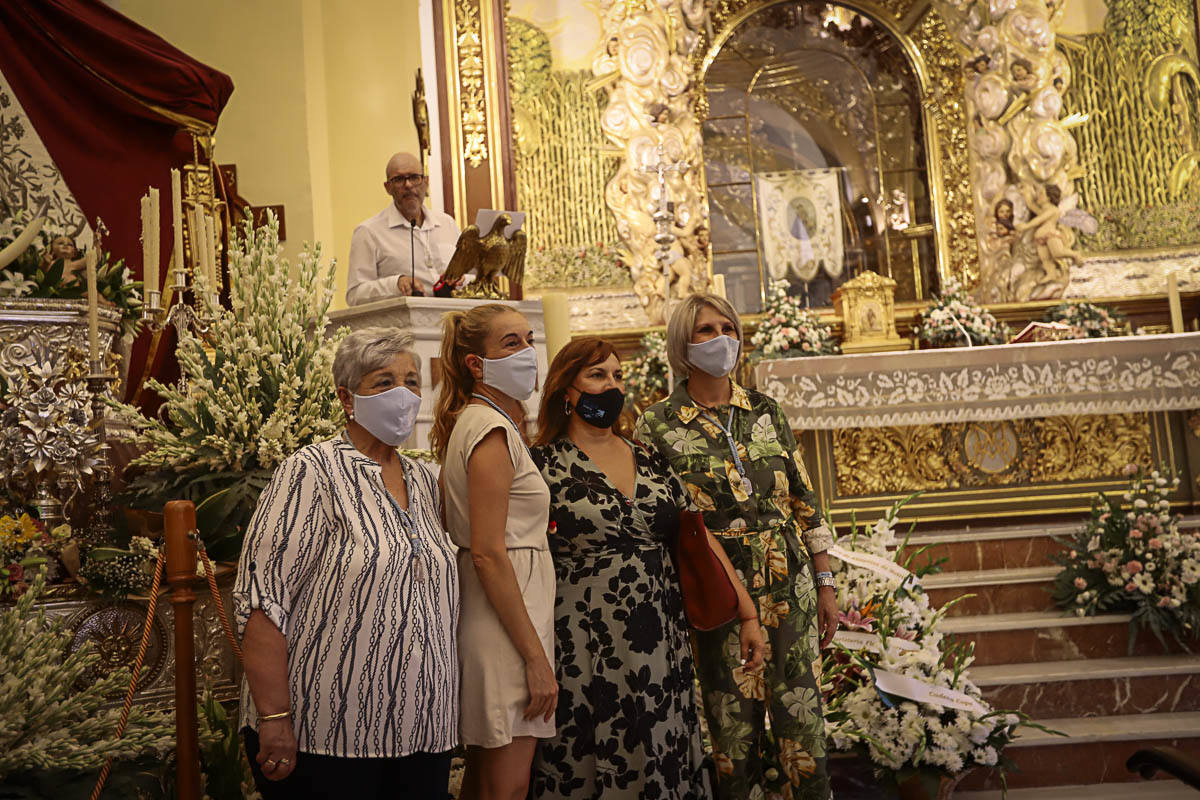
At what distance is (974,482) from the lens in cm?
627

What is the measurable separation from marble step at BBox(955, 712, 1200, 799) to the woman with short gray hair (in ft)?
9.01

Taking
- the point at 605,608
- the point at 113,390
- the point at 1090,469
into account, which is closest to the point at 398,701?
the point at 605,608

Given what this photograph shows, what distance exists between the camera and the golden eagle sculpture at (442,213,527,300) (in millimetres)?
4102

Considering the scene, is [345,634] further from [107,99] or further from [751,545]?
[107,99]

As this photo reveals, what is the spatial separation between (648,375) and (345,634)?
17.9ft

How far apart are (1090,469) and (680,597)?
4213mm

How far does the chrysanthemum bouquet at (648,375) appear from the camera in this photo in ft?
24.8

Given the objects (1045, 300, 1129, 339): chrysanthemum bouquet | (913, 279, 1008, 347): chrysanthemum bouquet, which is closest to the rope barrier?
(913, 279, 1008, 347): chrysanthemum bouquet

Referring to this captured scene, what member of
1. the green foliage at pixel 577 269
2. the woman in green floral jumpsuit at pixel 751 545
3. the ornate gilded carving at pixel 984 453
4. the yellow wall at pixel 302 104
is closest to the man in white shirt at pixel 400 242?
the woman in green floral jumpsuit at pixel 751 545

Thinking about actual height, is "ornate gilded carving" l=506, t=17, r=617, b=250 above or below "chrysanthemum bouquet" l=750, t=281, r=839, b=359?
above

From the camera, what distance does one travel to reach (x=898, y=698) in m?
3.94

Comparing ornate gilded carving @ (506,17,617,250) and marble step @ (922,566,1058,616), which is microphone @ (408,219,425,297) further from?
ornate gilded carving @ (506,17,617,250)

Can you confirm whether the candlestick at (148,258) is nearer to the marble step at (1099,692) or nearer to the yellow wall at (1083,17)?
the marble step at (1099,692)

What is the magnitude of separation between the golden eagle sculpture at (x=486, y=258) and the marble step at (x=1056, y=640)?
2.59 meters
